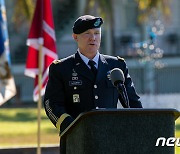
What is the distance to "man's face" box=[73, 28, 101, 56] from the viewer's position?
534 cm

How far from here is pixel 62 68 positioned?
554 cm

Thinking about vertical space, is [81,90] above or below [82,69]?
below

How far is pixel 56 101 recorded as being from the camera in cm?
537

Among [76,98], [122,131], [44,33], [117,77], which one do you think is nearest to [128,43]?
[44,33]

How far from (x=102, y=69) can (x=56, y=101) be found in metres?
0.41

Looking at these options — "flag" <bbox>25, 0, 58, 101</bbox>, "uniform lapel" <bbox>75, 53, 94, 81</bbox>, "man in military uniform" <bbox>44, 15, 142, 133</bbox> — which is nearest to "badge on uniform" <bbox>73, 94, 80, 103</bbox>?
"man in military uniform" <bbox>44, 15, 142, 133</bbox>

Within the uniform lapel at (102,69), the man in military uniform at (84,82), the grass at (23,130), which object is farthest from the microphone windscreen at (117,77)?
the grass at (23,130)

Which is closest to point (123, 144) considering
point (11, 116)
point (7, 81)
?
point (7, 81)

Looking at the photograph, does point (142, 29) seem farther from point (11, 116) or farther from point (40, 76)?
point (40, 76)

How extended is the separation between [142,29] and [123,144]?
1176 inches

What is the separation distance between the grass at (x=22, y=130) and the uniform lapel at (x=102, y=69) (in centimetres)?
866

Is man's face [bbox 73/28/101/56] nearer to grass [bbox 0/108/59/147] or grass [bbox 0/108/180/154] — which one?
grass [bbox 0/108/180/154]

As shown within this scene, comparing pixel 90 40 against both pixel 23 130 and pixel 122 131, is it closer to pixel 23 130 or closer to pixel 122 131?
pixel 122 131

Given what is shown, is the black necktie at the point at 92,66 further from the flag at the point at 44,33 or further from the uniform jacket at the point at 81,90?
the flag at the point at 44,33
